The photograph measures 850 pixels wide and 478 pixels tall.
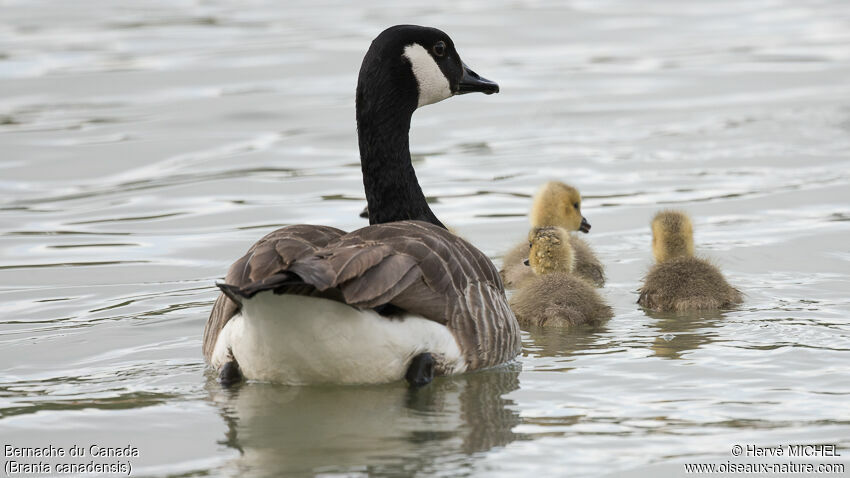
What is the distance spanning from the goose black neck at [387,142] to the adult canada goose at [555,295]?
0.86 m

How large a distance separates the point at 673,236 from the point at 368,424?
4.02 m

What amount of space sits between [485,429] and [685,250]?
12.7 ft

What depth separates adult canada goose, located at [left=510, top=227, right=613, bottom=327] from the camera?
860cm

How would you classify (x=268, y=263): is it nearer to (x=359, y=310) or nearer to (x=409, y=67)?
(x=359, y=310)

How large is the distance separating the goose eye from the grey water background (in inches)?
76.5

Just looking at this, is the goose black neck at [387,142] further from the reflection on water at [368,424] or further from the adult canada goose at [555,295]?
the reflection on water at [368,424]

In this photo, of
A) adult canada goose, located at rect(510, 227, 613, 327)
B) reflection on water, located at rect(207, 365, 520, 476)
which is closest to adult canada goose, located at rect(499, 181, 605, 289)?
adult canada goose, located at rect(510, 227, 613, 327)

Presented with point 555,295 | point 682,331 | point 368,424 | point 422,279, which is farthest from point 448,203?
point 368,424

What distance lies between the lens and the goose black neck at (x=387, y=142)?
28.2 ft

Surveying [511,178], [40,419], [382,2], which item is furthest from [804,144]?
[382,2]

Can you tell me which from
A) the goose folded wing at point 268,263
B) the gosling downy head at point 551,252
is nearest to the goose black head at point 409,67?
the gosling downy head at point 551,252

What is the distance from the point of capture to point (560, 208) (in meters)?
10.8

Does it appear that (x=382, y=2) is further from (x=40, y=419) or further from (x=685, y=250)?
(x=40, y=419)

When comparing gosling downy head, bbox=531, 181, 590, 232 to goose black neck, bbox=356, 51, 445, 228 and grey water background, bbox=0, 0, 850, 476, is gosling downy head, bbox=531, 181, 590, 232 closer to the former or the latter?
grey water background, bbox=0, 0, 850, 476
